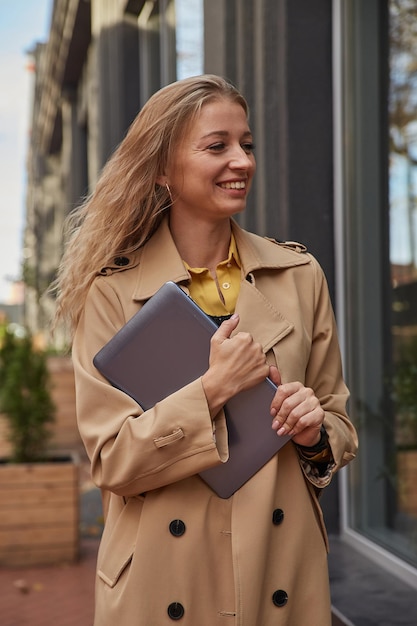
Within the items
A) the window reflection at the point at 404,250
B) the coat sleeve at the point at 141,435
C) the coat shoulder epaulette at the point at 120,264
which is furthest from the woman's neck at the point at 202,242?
the window reflection at the point at 404,250

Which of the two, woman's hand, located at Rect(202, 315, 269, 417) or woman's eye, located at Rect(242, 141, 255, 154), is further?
woman's eye, located at Rect(242, 141, 255, 154)

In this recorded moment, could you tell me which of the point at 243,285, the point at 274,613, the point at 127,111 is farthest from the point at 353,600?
the point at 127,111

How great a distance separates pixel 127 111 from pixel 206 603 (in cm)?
758

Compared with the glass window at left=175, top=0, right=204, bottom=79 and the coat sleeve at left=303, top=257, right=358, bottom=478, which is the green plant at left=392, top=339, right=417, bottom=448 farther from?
the glass window at left=175, top=0, right=204, bottom=79

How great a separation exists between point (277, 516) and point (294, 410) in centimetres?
31

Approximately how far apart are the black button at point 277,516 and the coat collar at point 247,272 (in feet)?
1.26

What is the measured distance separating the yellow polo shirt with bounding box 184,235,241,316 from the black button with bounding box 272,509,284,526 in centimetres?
51

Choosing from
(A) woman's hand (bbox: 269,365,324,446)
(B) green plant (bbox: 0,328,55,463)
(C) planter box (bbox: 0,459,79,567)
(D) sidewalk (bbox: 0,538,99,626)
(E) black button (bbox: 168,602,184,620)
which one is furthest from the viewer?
(B) green plant (bbox: 0,328,55,463)

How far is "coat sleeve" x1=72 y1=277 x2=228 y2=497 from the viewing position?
6.63 ft

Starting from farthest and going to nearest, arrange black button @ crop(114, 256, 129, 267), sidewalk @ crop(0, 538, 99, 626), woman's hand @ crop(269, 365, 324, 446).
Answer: sidewalk @ crop(0, 538, 99, 626) → black button @ crop(114, 256, 129, 267) → woman's hand @ crop(269, 365, 324, 446)

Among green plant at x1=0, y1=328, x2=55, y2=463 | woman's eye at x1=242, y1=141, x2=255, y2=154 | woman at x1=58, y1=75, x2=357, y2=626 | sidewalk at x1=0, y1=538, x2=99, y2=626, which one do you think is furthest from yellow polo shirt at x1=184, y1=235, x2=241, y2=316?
green plant at x1=0, y1=328, x2=55, y2=463

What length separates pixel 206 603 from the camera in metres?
2.10

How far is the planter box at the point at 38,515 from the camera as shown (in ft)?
19.2

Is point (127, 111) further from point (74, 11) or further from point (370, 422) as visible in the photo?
point (370, 422)
